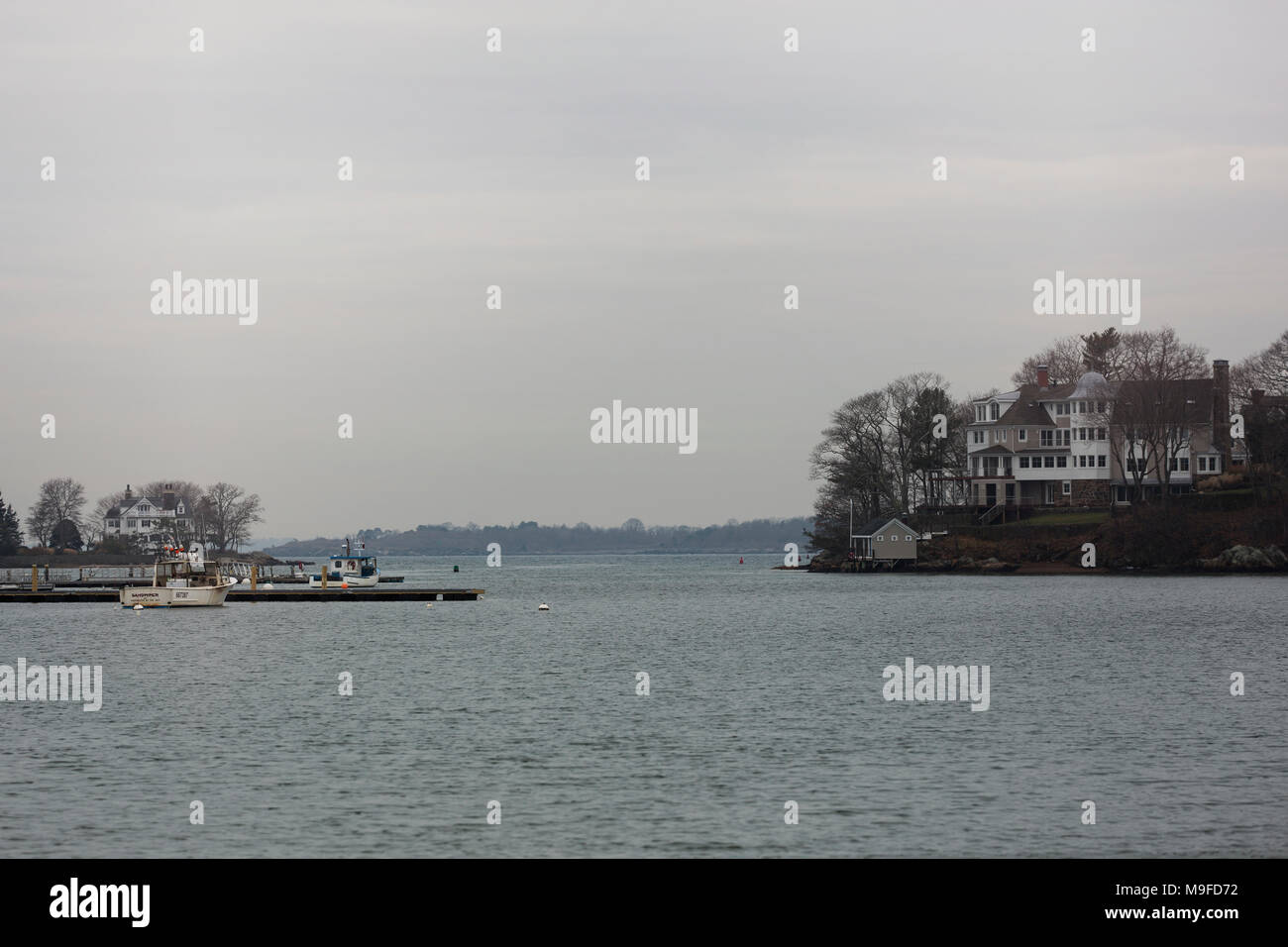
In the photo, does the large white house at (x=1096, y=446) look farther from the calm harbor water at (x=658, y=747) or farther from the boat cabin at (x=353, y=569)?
the boat cabin at (x=353, y=569)

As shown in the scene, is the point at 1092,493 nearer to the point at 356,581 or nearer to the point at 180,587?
the point at 356,581

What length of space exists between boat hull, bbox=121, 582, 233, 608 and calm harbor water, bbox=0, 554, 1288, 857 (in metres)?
22.1

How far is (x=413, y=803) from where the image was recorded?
89.4 feet

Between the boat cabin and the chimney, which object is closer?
the boat cabin

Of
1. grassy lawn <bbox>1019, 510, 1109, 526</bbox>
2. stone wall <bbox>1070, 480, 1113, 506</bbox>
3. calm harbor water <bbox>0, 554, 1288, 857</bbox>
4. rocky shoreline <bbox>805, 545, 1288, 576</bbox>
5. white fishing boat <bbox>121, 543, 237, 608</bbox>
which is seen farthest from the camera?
stone wall <bbox>1070, 480, 1113, 506</bbox>

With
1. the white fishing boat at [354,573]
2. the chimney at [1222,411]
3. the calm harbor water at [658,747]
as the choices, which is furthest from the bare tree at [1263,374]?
the white fishing boat at [354,573]

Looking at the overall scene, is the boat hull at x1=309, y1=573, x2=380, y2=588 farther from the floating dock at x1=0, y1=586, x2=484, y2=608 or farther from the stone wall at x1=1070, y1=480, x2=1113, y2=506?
the stone wall at x1=1070, y1=480, x2=1113, y2=506

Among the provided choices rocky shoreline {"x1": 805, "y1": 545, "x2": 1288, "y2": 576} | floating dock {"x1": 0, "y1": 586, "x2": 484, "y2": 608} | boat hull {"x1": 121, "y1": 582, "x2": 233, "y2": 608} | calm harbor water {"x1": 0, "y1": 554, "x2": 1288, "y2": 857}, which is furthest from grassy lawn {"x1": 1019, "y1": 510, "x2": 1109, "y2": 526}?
boat hull {"x1": 121, "y1": 582, "x2": 233, "y2": 608}

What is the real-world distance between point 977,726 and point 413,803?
17680 millimetres

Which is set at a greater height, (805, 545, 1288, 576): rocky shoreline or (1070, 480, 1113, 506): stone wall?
(1070, 480, 1113, 506): stone wall

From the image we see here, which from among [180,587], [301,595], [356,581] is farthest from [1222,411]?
[180,587]

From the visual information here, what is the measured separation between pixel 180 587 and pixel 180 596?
2.14ft

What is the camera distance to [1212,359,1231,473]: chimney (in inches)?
5335

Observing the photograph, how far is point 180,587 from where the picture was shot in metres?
96.0
